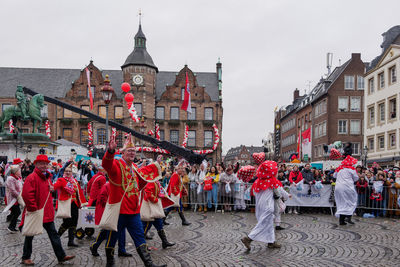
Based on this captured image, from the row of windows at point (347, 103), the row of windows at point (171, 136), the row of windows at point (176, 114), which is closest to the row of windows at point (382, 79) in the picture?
the row of windows at point (347, 103)

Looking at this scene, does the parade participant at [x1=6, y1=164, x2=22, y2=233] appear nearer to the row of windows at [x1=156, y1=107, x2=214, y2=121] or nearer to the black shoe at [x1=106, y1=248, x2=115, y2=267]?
the black shoe at [x1=106, y1=248, x2=115, y2=267]

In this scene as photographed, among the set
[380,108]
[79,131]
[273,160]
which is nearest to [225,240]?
[273,160]

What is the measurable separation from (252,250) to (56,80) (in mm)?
51879

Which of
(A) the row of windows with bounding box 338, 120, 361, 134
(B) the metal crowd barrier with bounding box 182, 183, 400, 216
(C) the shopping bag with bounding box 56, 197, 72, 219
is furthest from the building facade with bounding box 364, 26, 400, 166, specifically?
(C) the shopping bag with bounding box 56, 197, 72, 219

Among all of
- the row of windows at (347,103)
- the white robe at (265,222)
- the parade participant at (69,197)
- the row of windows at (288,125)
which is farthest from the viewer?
the row of windows at (288,125)

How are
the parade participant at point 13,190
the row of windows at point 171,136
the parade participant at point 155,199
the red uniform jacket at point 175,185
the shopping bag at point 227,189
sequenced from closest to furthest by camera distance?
the parade participant at point 155,199 < the parade participant at point 13,190 < the red uniform jacket at point 175,185 < the shopping bag at point 227,189 < the row of windows at point 171,136

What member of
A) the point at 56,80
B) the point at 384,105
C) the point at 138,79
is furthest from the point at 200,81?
the point at 384,105

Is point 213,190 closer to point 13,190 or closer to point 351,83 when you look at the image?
point 13,190

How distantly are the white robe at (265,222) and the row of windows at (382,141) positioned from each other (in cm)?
2764

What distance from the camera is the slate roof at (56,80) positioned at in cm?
5247

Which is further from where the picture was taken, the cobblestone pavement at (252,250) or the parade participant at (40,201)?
the cobblestone pavement at (252,250)

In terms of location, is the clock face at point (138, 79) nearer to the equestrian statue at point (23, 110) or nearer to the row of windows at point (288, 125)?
the row of windows at point (288, 125)

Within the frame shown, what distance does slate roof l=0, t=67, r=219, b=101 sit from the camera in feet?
172

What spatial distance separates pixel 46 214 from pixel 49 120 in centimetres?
4708
